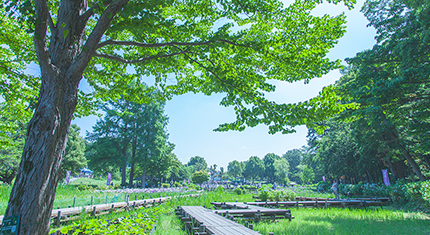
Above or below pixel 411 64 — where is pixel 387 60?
above

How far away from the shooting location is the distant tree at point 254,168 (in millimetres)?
87500

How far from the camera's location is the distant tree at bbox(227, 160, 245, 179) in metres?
93.2

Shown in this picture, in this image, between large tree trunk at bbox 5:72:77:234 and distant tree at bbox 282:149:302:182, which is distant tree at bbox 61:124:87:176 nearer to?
large tree trunk at bbox 5:72:77:234

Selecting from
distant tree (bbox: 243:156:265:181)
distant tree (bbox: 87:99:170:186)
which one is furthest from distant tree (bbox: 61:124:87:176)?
distant tree (bbox: 243:156:265:181)

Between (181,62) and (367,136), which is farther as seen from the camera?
(367,136)

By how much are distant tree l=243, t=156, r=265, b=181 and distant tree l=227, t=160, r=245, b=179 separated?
3.12 m

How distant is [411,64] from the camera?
10.3 m

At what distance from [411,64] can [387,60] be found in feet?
8.33

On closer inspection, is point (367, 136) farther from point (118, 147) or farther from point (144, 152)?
point (118, 147)

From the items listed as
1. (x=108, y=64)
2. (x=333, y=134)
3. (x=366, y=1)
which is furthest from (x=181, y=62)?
(x=333, y=134)

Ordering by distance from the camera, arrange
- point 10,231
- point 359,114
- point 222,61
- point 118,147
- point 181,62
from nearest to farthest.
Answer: point 10,231
point 222,61
point 181,62
point 359,114
point 118,147

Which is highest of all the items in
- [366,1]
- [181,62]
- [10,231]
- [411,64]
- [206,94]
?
[366,1]

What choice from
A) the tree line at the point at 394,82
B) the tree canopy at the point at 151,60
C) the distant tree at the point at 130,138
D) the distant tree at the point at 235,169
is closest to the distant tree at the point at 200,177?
the distant tree at the point at 130,138

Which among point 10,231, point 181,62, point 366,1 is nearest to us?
point 10,231
